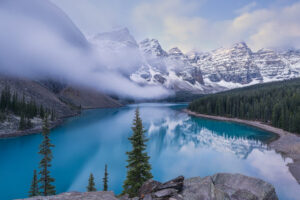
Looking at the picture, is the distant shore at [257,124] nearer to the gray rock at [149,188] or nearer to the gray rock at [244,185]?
the gray rock at [244,185]

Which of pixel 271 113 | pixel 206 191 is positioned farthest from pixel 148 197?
pixel 271 113

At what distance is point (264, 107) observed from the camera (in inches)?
2894

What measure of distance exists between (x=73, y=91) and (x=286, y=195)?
154m

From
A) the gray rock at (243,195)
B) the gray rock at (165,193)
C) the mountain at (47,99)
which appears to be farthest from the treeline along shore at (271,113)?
the mountain at (47,99)

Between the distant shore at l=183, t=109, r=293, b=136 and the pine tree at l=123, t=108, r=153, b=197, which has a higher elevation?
the pine tree at l=123, t=108, r=153, b=197

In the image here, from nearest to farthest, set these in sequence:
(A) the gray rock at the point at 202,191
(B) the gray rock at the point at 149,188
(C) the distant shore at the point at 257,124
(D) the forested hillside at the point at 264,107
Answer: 1. (A) the gray rock at the point at 202,191
2. (B) the gray rock at the point at 149,188
3. (C) the distant shore at the point at 257,124
4. (D) the forested hillside at the point at 264,107

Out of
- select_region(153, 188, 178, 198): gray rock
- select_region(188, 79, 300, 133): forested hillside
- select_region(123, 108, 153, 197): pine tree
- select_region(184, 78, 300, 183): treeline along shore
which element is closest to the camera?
select_region(153, 188, 178, 198): gray rock

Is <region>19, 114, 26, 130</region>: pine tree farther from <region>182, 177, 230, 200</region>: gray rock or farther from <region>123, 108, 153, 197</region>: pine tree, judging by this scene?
<region>182, 177, 230, 200</region>: gray rock

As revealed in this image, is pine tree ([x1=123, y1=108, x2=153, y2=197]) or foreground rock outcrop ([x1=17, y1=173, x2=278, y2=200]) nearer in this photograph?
foreground rock outcrop ([x1=17, y1=173, x2=278, y2=200])

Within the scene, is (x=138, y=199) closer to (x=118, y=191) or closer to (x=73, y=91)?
(x=118, y=191)

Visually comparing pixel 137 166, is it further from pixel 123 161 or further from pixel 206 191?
pixel 123 161

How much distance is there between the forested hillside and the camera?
185ft

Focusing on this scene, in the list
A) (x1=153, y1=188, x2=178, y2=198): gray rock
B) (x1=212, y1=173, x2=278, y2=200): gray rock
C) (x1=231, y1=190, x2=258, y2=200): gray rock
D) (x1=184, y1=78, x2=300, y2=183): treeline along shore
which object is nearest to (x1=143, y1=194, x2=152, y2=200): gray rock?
(x1=153, y1=188, x2=178, y2=198): gray rock

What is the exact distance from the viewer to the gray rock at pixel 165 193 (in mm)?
7426
